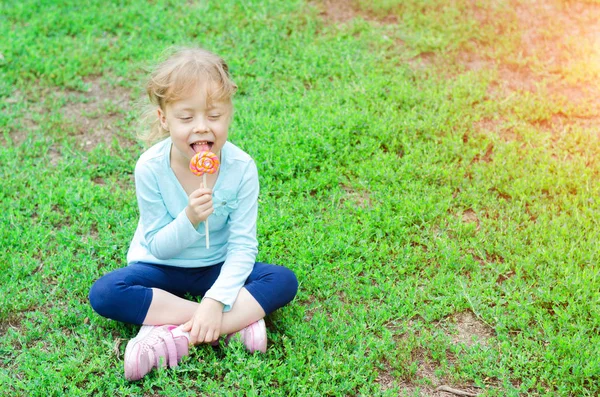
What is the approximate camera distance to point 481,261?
13.0ft

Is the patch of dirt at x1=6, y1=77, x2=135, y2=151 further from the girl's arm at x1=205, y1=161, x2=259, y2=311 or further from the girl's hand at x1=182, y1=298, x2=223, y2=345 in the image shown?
the girl's hand at x1=182, y1=298, x2=223, y2=345

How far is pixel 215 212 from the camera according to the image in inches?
132

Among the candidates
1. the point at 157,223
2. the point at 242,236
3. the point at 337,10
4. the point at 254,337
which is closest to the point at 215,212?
the point at 242,236

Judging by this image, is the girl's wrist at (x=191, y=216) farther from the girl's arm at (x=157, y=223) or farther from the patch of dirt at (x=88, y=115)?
the patch of dirt at (x=88, y=115)

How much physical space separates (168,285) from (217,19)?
11.2 ft

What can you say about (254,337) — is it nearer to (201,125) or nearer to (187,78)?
(201,125)

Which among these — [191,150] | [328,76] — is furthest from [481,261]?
[328,76]

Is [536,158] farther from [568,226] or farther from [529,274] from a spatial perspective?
[529,274]

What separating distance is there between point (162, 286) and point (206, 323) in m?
0.38

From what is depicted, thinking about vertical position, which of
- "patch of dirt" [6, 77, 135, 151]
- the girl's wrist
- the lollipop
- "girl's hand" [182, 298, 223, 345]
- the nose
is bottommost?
"patch of dirt" [6, 77, 135, 151]

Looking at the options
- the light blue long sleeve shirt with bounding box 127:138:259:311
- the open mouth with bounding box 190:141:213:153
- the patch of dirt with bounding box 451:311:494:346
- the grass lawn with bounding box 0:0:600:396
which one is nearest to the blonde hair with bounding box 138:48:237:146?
the open mouth with bounding box 190:141:213:153

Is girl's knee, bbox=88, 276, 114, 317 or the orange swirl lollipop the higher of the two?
the orange swirl lollipop

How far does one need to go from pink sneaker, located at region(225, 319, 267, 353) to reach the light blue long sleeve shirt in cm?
14

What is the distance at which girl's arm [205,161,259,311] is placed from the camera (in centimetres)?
333
